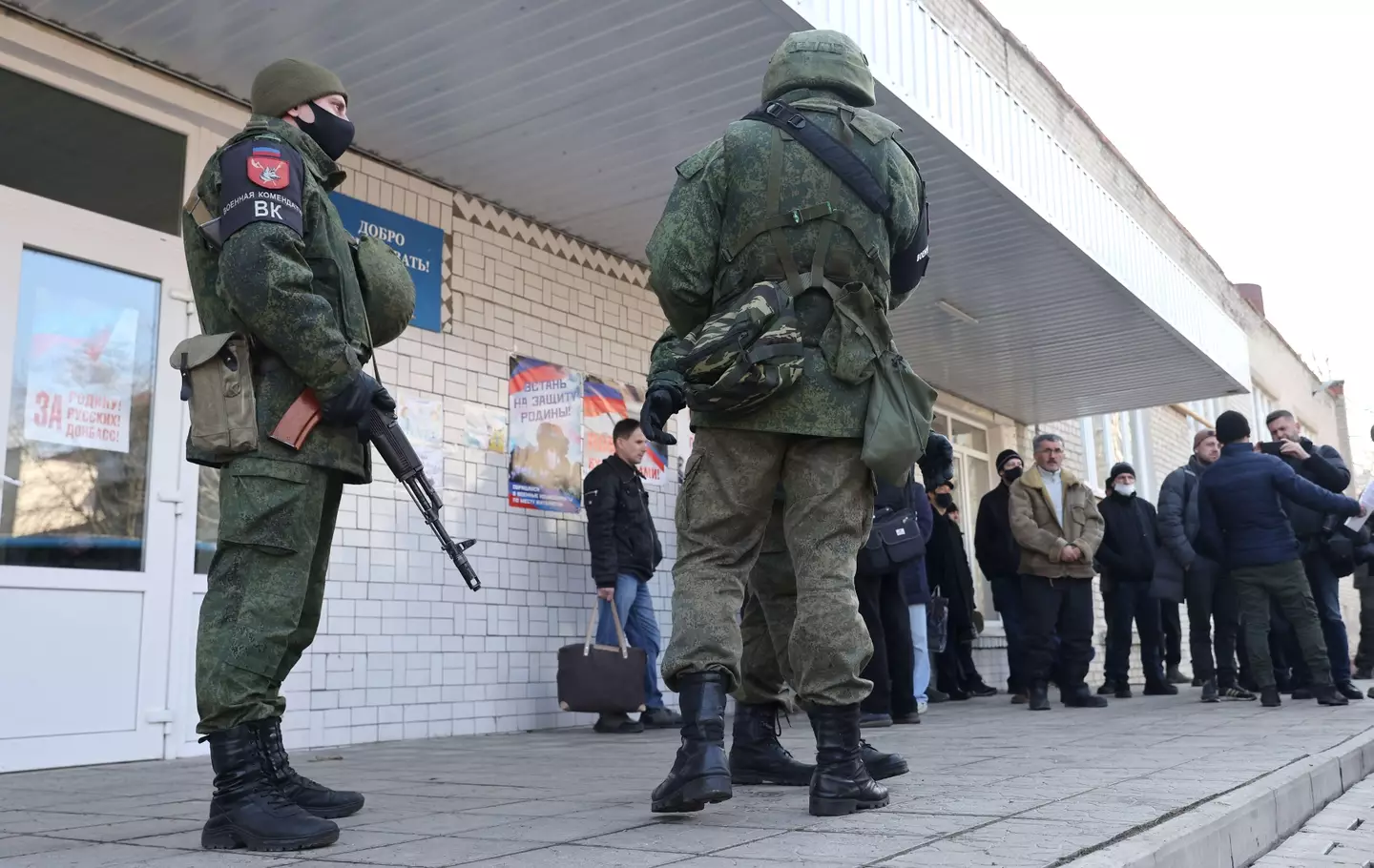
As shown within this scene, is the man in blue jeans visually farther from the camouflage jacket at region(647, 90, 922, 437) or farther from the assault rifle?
the camouflage jacket at region(647, 90, 922, 437)

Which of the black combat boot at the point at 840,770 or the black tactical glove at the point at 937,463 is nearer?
the black combat boot at the point at 840,770

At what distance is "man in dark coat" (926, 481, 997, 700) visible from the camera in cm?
1009

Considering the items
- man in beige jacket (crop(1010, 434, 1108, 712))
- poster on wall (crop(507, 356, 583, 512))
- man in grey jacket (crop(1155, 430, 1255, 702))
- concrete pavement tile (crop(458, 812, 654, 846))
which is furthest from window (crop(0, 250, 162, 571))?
man in grey jacket (crop(1155, 430, 1255, 702))

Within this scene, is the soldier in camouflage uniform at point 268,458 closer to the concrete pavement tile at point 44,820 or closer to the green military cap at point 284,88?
the green military cap at point 284,88

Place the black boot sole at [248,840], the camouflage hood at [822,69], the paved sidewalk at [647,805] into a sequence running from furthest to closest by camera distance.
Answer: the camouflage hood at [822,69]
the black boot sole at [248,840]
the paved sidewalk at [647,805]

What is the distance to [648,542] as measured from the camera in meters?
7.96

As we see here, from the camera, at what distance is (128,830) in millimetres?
3326

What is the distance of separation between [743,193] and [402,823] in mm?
1936

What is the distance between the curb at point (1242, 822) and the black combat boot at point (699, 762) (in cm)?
85

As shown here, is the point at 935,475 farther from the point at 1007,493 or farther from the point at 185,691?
the point at 1007,493

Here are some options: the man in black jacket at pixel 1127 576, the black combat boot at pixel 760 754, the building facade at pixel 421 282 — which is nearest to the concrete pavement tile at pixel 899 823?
the black combat boot at pixel 760 754

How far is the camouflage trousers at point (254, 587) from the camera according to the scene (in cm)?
296

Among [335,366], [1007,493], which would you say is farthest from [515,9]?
[1007,493]

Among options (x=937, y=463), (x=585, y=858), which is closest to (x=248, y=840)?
(x=585, y=858)
